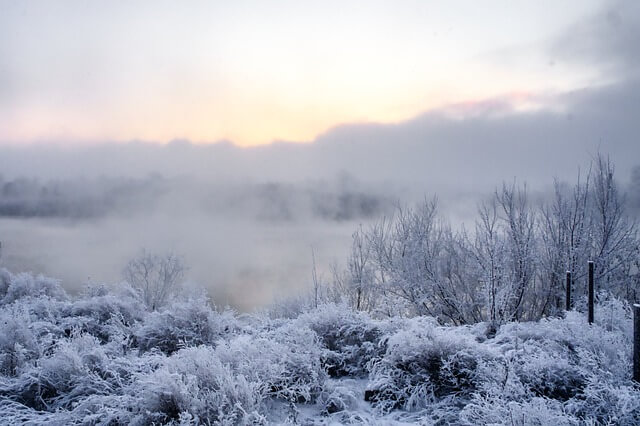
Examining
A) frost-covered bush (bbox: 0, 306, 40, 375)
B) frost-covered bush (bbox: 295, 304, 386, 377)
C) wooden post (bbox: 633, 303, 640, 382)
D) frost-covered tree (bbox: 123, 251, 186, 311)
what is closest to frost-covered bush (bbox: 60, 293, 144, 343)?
frost-covered bush (bbox: 0, 306, 40, 375)

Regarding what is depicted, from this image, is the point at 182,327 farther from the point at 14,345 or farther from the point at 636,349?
the point at 636,349

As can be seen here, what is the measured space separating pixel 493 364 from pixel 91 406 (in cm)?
438

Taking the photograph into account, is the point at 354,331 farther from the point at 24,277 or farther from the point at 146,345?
the point at 24,277

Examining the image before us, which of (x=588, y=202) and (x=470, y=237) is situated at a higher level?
(x=588, y=202)

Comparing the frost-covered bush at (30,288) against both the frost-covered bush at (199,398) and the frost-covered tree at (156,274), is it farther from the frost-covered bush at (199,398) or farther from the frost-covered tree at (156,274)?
the frost-covered tree at (156,274)

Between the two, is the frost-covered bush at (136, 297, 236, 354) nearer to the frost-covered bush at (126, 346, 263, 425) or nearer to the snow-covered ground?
the snow-covered ground

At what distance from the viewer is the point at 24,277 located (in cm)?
1471

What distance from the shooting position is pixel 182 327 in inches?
309

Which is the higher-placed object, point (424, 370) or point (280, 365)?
point (280, 365)

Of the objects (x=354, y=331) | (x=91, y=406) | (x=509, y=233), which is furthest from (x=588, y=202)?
(x=91, y=406)

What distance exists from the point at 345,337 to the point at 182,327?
268cm

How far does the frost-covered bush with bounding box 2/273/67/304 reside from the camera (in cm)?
1398

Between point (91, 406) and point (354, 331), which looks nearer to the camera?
point (91, 406)

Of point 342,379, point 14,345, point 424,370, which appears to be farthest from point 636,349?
point 14,345
